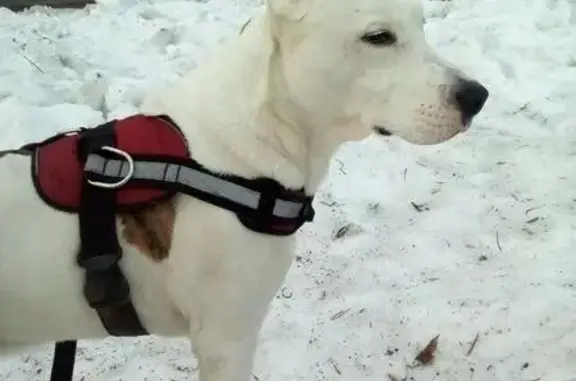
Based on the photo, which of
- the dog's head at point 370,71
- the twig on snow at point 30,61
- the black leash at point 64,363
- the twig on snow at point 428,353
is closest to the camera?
the dog's head at point 370,71

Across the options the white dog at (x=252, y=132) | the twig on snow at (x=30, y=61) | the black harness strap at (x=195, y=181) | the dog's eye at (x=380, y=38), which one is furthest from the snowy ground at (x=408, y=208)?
the dog's eye at (x=380, y=38)

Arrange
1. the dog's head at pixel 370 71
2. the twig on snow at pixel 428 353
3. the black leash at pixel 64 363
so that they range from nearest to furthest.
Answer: the dog's head at pixel 370 71 < the black leash at pixel 64 363 < the twig on snow at pixel 428 353

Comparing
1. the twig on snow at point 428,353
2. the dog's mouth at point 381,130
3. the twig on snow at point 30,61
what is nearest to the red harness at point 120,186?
the dog's mouth at point 381,130

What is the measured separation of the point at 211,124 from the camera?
78.5 inches

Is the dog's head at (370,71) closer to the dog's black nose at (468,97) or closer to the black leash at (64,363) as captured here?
the dog's black nose at (468,97)

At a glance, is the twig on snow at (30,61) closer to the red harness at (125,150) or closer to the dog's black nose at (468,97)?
the red harness at (125,150)

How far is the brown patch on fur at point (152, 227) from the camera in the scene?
197cm

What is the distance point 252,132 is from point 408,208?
1.76 metres

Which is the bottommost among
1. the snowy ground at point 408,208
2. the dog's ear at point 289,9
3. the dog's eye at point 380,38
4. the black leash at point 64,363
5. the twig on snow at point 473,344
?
the snowy ground at point 408,208

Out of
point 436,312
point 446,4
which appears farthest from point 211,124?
point 446,4

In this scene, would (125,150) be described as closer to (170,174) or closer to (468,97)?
(170,174)

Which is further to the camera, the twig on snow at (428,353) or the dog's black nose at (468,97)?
the twig on snow at (428,353)

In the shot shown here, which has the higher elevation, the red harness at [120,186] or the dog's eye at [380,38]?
the dog's eye at [380,38]

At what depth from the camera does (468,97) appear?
1.98 meters
